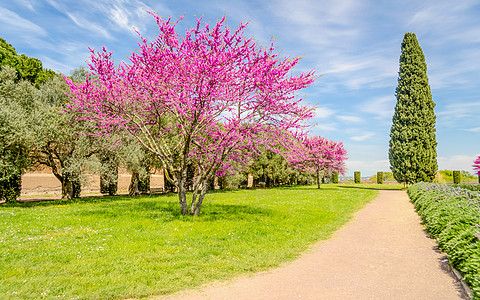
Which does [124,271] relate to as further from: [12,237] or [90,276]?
[12,237]

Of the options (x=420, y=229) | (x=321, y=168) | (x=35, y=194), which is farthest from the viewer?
(x=321, y=168)

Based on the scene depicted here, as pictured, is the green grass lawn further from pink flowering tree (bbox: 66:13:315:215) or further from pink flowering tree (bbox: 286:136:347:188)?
pink flowering tree (bbox: 286:136:347:188)

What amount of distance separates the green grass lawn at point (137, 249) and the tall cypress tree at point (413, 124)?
102 ft

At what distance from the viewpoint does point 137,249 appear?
359 inches

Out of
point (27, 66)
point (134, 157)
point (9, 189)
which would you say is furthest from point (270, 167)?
point (27, 66)

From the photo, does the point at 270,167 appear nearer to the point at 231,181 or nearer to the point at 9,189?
the point at 231,181

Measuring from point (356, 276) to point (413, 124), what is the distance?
133 feet

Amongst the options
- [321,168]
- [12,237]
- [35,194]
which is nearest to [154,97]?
[12,237]

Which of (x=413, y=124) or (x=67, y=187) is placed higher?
(x=413, y=124)

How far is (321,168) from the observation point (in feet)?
151

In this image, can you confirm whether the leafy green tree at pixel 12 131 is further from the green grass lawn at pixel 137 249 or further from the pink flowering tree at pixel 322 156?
the pink flowering tree at pixel 322 156

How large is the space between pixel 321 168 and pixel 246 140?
116ft

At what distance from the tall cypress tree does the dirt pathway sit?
33.7 metres

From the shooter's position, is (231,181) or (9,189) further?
(231,181)
